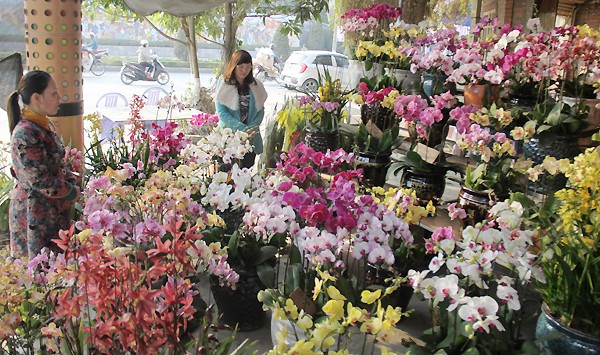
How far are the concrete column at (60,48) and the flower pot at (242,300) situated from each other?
67.4 inches

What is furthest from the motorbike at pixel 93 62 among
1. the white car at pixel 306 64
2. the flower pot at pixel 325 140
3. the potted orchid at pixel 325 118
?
the flower pot at pixel 325 140

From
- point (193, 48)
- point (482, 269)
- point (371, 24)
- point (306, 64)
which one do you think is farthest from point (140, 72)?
point (482, 269)

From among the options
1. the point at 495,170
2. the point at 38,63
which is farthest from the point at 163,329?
the point at 38,63

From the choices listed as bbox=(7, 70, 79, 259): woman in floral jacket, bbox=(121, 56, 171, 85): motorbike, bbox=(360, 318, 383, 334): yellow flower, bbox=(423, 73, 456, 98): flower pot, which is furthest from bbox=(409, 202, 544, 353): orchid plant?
bbox=(121, 56, 171, 85): motorbike

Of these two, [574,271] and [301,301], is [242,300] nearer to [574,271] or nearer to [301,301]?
[301,301]

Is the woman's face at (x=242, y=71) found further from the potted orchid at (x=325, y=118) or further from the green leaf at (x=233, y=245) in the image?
the green leaf at (x=233, y=245)

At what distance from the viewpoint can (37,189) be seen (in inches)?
101

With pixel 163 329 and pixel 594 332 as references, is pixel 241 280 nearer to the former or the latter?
pixel 163 329

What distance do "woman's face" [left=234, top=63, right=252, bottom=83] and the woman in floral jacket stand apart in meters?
1.38

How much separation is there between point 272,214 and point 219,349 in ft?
1.52

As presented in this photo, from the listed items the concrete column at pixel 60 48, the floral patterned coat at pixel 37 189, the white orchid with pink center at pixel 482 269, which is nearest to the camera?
the white orchid with pink center at pixel 482 269

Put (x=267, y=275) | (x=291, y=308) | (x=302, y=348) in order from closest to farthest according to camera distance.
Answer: (x=302, y=348) → (x=291, y=308) → (x=267, y=275)

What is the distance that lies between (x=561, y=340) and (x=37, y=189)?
2.18 meters

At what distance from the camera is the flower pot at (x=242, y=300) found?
1.84m
